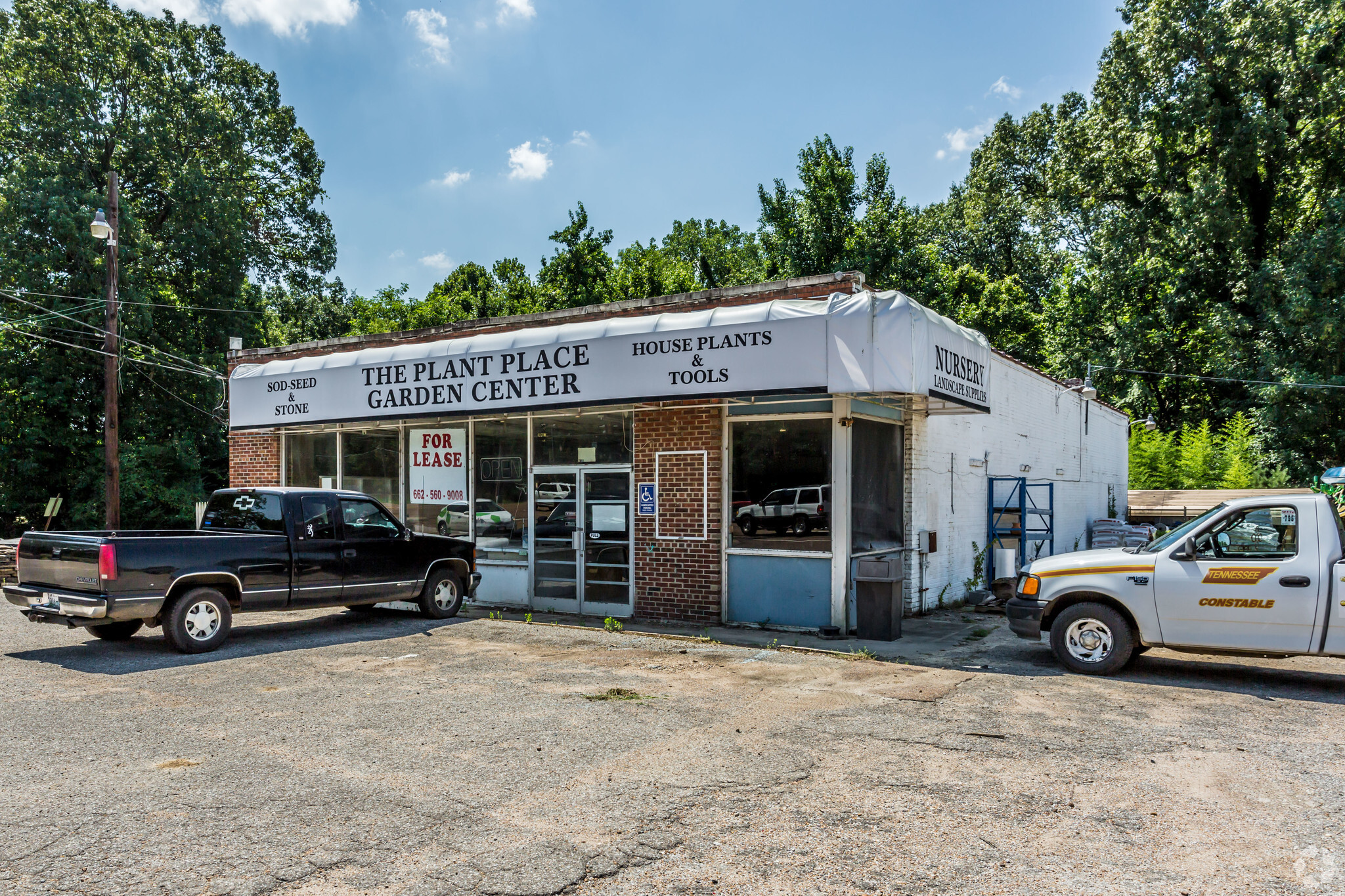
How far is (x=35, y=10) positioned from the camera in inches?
1139

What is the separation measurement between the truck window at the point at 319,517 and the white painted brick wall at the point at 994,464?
25.8ft

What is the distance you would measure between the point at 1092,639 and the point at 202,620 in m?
9.54

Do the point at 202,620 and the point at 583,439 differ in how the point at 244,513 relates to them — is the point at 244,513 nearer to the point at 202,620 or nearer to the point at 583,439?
the point at 202,620

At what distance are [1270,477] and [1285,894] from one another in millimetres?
32514

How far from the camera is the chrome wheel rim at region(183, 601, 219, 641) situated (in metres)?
9.85

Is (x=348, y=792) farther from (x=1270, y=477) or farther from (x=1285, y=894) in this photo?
(x=1270, y=477)

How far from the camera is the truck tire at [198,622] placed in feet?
31.8

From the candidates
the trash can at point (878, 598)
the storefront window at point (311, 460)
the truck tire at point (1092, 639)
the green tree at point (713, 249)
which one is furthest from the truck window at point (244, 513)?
the green tree at point (713, 249)

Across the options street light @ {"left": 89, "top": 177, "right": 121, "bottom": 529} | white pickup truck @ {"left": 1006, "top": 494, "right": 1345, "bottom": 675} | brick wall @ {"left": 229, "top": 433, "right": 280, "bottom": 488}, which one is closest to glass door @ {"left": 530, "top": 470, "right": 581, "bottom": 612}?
brick wall @ {"left": 229, "top": 433, "right": 280, "bottom": 488}

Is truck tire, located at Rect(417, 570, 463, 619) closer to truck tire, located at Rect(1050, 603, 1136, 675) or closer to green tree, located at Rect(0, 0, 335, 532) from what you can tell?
truck tire, located at Rect(1050, 603, 1136, 675)

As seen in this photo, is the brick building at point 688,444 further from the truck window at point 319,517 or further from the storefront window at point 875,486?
the truck window at point 319,517

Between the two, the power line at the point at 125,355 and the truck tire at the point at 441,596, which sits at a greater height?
the power line at the point at 125,355

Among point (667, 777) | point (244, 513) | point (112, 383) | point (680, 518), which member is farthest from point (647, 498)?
point (112, 383)

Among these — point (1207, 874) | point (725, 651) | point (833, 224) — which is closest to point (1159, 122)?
point (833, 224)
